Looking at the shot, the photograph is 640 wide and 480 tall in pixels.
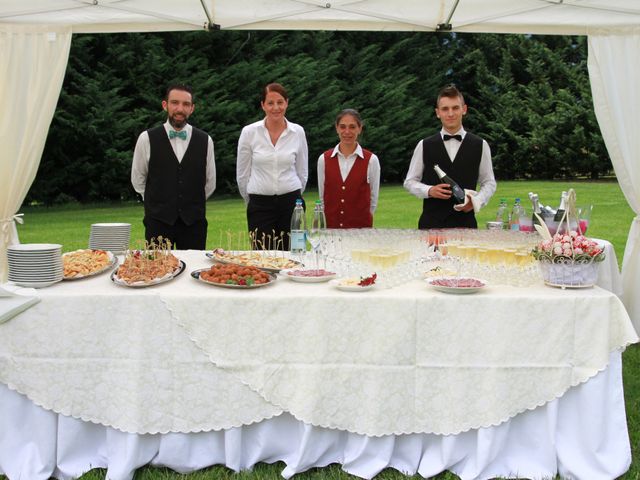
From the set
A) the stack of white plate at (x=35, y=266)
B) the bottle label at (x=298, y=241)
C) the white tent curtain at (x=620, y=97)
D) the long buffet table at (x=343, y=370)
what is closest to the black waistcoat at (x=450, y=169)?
the white tent curtain at (x=620, y=97)

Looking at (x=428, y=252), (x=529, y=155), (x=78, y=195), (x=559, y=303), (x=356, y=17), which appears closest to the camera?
(x=559, y=303)

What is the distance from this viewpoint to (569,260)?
2.87 m

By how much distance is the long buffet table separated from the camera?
2803 mm

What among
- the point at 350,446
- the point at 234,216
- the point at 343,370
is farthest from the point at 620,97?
the point at 234,216

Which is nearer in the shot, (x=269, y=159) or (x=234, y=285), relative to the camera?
(x=234, y=285)

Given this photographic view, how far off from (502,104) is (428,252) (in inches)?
821

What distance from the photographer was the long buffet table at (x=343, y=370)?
2.80 meters

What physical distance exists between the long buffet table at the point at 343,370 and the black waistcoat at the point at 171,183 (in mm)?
1696

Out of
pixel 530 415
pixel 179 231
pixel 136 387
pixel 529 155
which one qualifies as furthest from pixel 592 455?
pixel 529 155

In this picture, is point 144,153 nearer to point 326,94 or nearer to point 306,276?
point 306,276

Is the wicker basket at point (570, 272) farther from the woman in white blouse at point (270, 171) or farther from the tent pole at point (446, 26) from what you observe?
the woman in white blouse at point (270, 171)

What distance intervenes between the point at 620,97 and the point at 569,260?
211 cm

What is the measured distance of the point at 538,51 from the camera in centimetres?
2306

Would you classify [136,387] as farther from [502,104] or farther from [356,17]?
[502,104]
